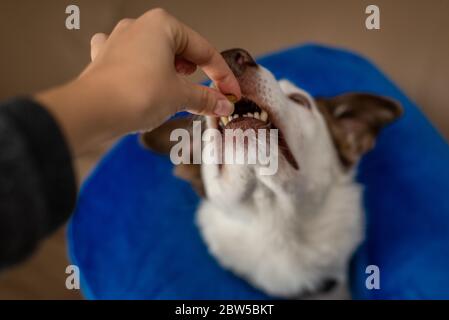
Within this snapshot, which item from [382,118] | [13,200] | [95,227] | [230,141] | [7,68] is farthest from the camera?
[7,68]

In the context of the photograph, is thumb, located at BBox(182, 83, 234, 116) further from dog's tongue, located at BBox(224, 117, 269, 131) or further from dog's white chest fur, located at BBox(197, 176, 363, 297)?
dog's white chest fur, located at BBox(197, 176, 363, 297)

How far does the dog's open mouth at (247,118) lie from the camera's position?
81cm

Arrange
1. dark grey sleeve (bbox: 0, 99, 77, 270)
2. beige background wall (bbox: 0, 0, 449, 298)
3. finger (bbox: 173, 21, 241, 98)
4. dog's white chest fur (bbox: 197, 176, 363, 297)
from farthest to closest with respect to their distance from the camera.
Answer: beige background wall (bbox: 0, 0, 449, 298), dog's white chest fur (bbox: 197, 176, 363, 297), finger (bbox: 173, 21, 241, 98), dark grey sleeve (bbox: 0, 99, 77, 270)

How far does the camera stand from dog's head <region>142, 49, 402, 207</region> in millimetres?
815

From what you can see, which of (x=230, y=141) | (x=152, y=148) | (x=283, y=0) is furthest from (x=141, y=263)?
(x=283, y=0)

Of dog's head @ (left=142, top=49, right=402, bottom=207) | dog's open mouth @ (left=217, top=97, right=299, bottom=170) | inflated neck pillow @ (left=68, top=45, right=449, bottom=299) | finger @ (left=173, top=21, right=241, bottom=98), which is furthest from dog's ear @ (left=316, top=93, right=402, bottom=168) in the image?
finger @ (left=173, top=21, right=241, bottom=98)

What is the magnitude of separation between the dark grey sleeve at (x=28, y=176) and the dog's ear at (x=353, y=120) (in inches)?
30.4

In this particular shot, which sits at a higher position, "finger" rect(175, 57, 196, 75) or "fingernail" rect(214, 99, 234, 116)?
"finger" rect(175, 57, 196, 75)

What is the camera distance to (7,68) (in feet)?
5.45

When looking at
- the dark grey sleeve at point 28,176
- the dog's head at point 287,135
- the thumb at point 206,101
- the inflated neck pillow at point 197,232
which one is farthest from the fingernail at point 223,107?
the inflated neck pillow at point 197,232

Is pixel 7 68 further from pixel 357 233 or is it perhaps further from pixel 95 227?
pixel 357 233

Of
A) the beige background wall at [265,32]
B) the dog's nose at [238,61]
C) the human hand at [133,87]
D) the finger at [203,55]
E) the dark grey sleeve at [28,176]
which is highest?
the beige background wall at [265,32]

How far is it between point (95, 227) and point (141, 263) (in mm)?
168

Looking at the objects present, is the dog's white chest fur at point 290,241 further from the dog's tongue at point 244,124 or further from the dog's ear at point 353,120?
the dog's tongue at point 244,124
